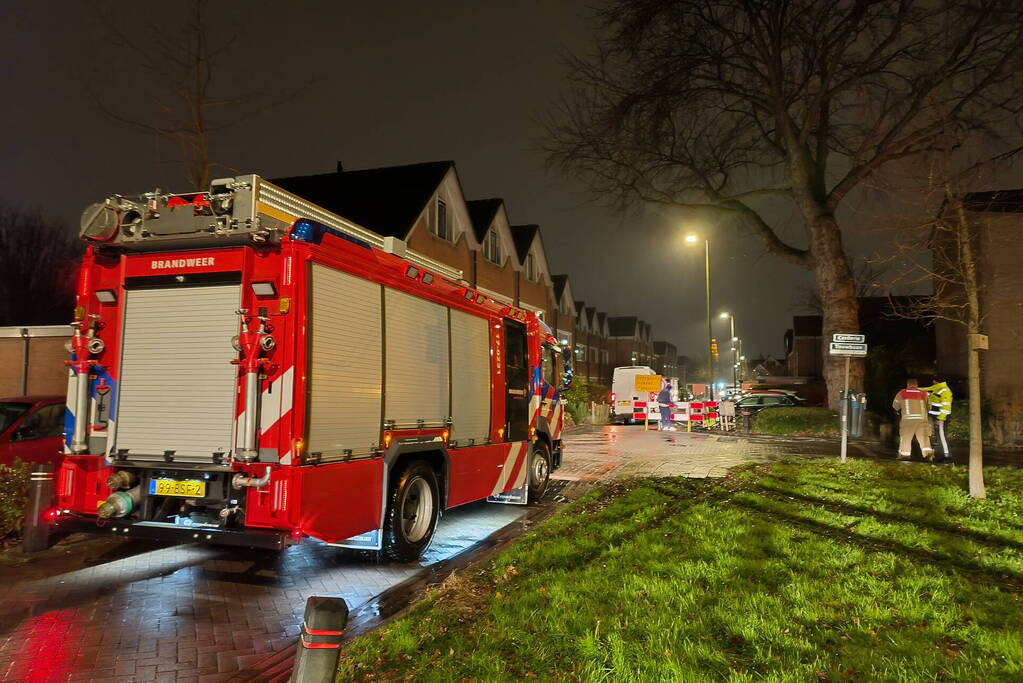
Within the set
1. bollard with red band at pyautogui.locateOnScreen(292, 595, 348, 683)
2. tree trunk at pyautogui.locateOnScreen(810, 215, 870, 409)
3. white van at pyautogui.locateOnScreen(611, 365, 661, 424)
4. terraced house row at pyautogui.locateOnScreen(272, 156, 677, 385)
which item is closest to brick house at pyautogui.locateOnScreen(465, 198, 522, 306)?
terraced house row at pyautogui.locateOnScreen(272, 156, 677, 385)

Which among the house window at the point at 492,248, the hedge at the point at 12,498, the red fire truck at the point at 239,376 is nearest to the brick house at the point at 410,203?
the house window at the point at 492,248

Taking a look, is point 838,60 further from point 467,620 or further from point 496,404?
point 467,620

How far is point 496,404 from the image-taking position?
856 cm

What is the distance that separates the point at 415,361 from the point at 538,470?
3.97 metres

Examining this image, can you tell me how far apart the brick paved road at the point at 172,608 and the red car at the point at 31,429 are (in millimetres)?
2632

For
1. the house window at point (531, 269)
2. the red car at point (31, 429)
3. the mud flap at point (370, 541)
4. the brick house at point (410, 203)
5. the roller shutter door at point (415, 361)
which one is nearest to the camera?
the mud flap at point (370, 541)

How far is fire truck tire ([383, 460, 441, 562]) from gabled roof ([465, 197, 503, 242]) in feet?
60.6

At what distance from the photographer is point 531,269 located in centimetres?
3331

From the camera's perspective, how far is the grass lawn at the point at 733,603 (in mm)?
3746

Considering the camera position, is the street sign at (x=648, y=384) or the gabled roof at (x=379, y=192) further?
the street sign at (x=648, y=384)

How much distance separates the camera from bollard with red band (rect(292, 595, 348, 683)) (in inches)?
88.0

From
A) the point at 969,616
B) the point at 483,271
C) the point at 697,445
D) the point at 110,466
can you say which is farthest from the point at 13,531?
the point at 483,271

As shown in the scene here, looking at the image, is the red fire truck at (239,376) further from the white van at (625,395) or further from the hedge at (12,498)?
the white van at (625,395)

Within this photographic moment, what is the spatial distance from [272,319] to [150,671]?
2431mm
